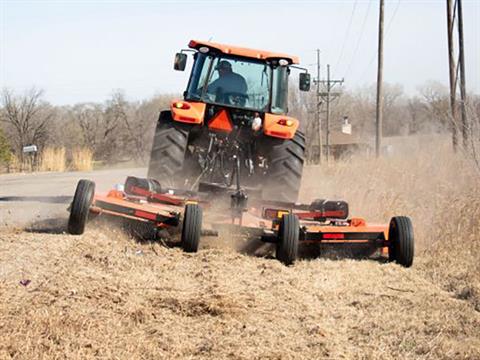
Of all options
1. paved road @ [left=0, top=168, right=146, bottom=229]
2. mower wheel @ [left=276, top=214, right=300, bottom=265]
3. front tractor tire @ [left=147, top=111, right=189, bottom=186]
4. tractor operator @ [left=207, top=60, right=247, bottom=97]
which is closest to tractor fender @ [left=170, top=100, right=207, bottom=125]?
front tractor tire @ [left=147, top=111, right=189, bottom=186]

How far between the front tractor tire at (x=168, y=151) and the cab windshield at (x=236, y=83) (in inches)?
23.4

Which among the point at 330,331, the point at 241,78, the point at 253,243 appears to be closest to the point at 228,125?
the point at 241,78

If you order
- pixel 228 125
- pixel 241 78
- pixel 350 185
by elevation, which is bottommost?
pixel 350 185

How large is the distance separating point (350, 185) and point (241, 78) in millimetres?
5896

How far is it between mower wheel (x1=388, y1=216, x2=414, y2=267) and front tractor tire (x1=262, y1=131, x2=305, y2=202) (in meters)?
2.15

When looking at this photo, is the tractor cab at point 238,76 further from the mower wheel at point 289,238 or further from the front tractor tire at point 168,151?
the mower wheel at point 289,238

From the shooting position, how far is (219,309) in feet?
14.1

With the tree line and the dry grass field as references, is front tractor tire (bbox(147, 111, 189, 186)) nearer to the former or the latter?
the dry grass field

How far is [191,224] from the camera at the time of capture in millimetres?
6047

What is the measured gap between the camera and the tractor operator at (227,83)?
332 inches

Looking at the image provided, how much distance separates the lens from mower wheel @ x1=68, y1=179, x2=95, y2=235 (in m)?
6.26

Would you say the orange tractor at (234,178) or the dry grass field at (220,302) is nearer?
the dry grass field at (220,302)

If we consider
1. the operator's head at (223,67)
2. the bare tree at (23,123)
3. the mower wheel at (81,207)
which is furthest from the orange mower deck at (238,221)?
the bare tree at (23,123)

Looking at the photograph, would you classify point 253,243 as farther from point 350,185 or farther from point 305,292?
point 350,185
